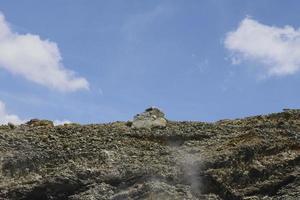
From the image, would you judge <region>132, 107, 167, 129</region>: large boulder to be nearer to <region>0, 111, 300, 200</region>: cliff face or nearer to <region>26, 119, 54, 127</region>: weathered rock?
<region>0, 111, 300, 200</region>: cliff face

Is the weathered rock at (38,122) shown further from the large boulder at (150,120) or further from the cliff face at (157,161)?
the large boulder at (150,120)

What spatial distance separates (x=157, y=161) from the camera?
75.9 feet

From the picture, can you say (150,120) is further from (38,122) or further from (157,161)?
(38,122)

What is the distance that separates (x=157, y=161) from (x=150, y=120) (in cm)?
404

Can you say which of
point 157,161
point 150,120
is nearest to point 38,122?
point 150,120

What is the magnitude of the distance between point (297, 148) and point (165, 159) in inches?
190

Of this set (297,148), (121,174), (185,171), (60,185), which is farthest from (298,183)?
(60,185)

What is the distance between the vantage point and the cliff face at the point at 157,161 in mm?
21719

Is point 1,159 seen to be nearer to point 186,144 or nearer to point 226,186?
point 186,144

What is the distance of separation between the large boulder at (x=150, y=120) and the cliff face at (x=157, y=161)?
0.41 metres

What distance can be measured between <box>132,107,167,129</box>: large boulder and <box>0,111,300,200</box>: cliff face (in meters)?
0.41

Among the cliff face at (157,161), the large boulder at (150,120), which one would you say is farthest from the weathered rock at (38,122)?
the large boulder at (150,120)

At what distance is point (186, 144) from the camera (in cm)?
2459

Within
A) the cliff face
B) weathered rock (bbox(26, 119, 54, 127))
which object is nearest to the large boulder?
the cliff face
